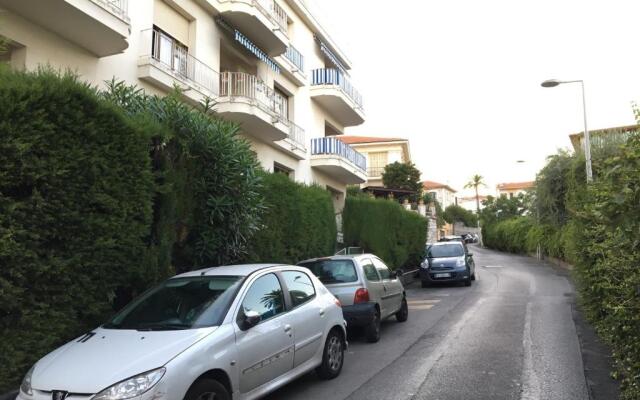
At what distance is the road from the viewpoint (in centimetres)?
596

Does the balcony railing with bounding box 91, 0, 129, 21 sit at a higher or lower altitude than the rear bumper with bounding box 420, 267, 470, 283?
higher

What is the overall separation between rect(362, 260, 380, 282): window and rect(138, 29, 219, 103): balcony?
18.5 feet

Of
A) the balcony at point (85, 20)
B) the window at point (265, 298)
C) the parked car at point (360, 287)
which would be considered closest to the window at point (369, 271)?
the parked car at point (360, 287)

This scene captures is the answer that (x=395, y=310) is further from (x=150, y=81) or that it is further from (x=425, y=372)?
(x=150, y=81)

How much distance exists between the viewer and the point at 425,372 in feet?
22.4

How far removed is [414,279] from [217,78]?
42.5 ft

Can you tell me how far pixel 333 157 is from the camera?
22688 mm

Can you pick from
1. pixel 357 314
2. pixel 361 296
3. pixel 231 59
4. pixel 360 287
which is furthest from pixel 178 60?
pixel 357 314

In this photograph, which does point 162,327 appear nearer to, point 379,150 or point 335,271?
point 335,271

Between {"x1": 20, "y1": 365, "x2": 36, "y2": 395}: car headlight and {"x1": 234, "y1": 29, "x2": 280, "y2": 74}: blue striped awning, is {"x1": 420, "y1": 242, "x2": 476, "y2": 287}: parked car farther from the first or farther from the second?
{"x1": 20, "y1": 365, "x2": 36, "y2": 395}: car headlight

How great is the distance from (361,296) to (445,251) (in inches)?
478

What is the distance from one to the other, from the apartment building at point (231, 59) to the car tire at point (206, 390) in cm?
606

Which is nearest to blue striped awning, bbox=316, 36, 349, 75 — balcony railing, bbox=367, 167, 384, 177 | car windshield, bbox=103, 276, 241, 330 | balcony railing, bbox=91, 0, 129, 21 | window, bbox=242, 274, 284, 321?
balcony railing, bbox=91, 0, 129, 21

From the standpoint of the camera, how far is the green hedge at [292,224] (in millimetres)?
11070
